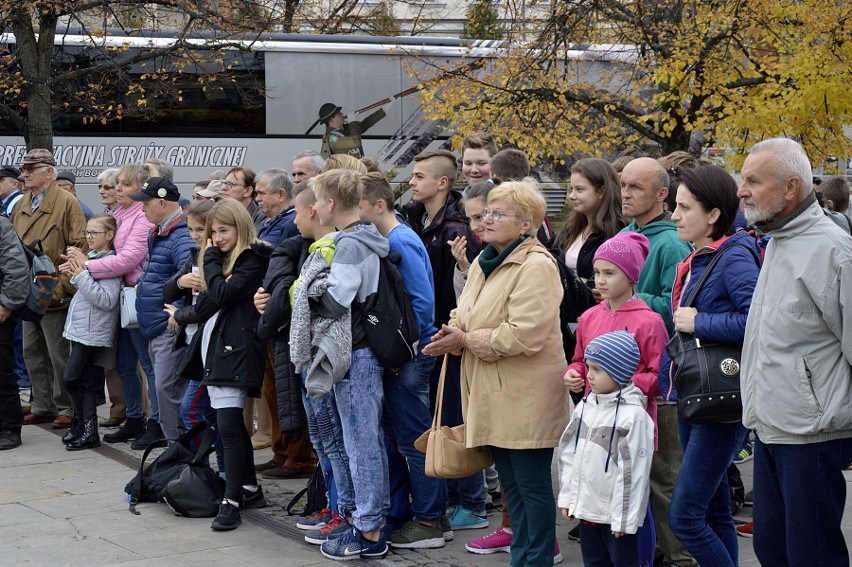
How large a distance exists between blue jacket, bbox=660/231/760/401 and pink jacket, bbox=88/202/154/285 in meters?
4.97

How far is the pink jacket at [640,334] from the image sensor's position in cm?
479

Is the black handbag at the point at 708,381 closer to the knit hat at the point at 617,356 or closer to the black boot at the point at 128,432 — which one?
the knit hat at the point at 617,356

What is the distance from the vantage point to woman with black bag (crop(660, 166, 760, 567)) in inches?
170

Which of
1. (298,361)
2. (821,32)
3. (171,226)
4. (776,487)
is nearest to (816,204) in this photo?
(776,487)

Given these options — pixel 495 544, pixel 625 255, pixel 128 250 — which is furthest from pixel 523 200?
pixel 128 250

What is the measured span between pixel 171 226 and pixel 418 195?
216 centimetres

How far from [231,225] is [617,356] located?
2928 mm

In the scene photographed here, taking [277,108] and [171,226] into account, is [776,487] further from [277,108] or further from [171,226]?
[277,108]

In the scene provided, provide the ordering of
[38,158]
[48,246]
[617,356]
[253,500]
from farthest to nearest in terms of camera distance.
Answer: [38,158] < [48,246] < [253,500] < [617,356]

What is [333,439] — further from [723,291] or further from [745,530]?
[723,291]

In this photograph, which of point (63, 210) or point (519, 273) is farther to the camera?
point (63, 210)

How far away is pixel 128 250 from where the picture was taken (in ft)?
27.8

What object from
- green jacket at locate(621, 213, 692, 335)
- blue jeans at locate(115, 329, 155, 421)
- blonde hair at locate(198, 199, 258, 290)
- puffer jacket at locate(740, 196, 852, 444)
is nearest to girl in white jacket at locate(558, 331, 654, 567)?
green jacket at locate(621, 213, 692, 335)

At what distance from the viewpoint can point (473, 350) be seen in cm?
509
